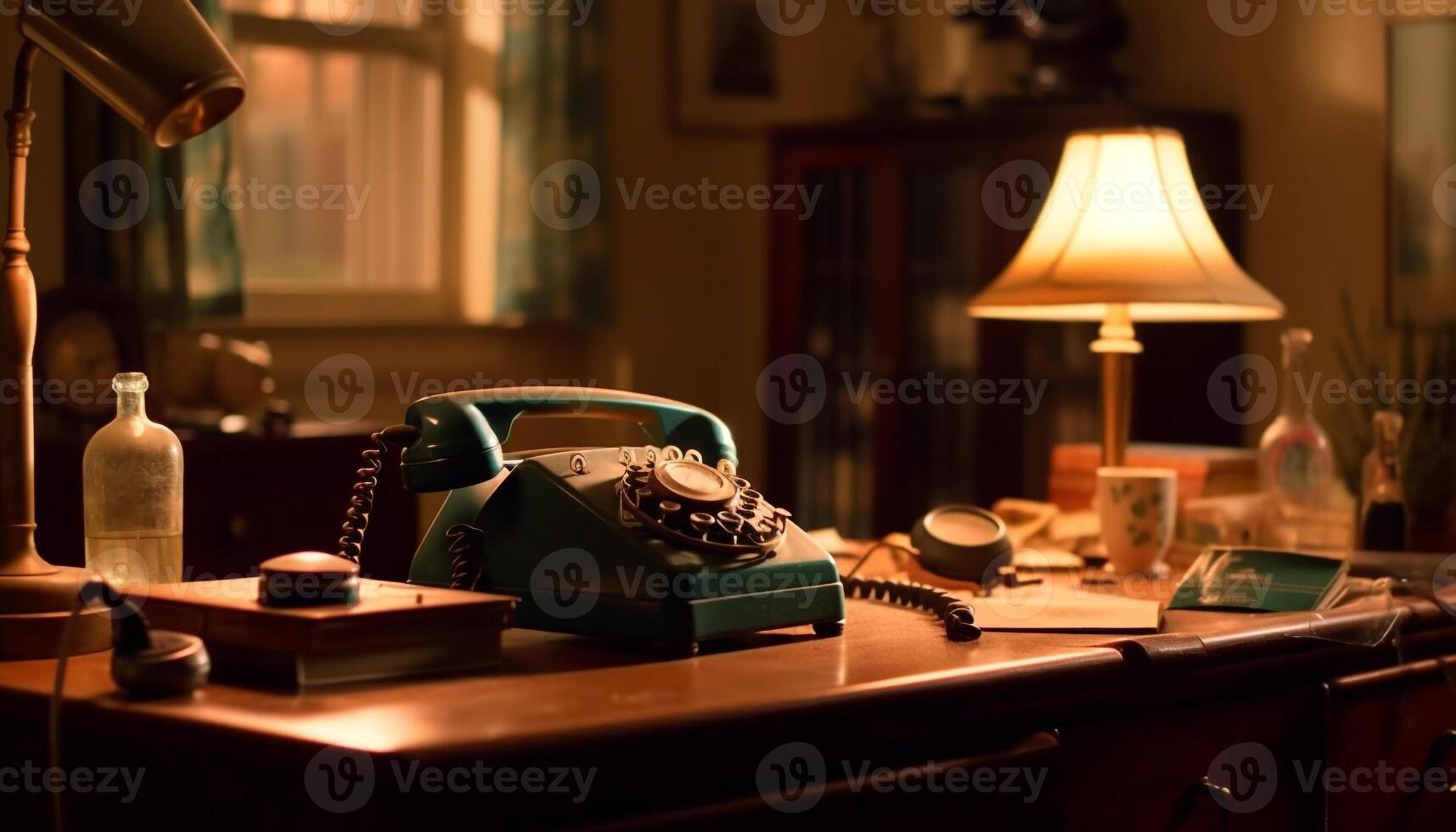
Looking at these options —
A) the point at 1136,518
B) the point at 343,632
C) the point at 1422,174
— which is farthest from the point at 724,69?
the point at 343,632

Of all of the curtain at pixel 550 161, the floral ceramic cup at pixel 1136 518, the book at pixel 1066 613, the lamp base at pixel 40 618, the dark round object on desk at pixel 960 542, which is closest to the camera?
the lamp base at pixel 40 618

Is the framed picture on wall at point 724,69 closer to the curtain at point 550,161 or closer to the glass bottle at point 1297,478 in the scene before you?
A: the curtain at point 550,161

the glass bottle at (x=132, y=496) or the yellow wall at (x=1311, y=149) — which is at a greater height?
the yellow wall at (x=1311, y=149)

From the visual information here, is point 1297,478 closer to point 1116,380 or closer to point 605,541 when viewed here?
point 1116,380

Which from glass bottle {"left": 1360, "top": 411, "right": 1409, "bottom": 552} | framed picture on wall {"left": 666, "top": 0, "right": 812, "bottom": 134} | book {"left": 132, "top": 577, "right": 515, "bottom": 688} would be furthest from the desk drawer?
framed picture on wall {"left": 666, "top": 0, "right": 812, "bottom": 134}

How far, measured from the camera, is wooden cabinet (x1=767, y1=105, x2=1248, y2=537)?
13.0ft

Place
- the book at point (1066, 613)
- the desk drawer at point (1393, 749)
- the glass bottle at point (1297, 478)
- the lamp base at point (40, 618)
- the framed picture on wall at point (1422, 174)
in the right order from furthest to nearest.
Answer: the framed picture on wall at point (1422, 174)
the glass bottle at point (1297, 478)
the desk drawer at point (1393, 749)
the book at point (1066, 613)
the lamp base at point (40, 618)

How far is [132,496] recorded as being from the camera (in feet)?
4.17

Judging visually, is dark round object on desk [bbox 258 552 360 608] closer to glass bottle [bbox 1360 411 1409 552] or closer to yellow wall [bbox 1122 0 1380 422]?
glass bottle [bbox 1360 411 1409 552]

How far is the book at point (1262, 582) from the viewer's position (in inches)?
59.4

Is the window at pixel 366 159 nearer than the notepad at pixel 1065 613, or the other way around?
the notepad at pixel 1065 613

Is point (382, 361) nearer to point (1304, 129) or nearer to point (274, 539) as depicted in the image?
point (274, 539)

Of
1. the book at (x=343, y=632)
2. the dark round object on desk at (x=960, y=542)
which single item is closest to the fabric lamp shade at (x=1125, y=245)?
the dark round object on desk at (x=960, y=542)

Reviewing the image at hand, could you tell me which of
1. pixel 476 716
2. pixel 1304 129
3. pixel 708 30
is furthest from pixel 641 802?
pixel 708 30
